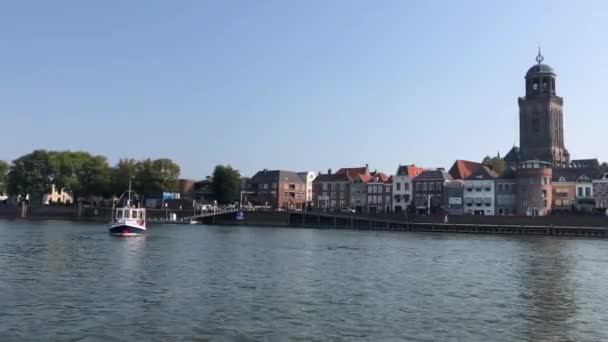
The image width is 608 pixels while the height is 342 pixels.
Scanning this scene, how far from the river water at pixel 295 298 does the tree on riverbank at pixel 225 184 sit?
342 ft

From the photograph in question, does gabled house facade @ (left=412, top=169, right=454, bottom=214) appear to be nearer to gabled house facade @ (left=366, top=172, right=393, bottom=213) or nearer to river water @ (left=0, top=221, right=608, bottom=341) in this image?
gabled house facade @ (left=366, top=172, right=393, bottom=213)

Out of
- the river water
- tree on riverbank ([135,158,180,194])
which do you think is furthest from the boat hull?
tree on riverbank ([135,158,180,194])

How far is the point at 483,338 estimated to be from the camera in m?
23.2

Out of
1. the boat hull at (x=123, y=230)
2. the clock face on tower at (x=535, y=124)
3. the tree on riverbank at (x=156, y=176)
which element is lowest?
the boat hull at (x=123, y=230)

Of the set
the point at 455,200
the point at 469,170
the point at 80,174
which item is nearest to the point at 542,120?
the point at 469,170

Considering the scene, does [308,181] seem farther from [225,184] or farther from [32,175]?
[32,175]

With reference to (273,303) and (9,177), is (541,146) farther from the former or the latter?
(9,177)

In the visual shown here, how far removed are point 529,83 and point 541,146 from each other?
15972 millimetres

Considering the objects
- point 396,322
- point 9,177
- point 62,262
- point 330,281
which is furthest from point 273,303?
point 9,177

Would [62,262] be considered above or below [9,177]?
below

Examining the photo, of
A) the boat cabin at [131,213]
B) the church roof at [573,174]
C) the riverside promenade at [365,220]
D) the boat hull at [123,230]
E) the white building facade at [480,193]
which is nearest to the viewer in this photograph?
the boat hull at [123,230]

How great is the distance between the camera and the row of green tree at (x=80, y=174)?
153875mm

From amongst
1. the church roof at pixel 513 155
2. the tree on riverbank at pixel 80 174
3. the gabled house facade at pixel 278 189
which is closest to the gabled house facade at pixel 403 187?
the church roof at pixel 513 155

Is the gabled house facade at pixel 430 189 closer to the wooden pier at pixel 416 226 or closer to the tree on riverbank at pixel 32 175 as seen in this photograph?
the wooden pier at pixel 416 226
